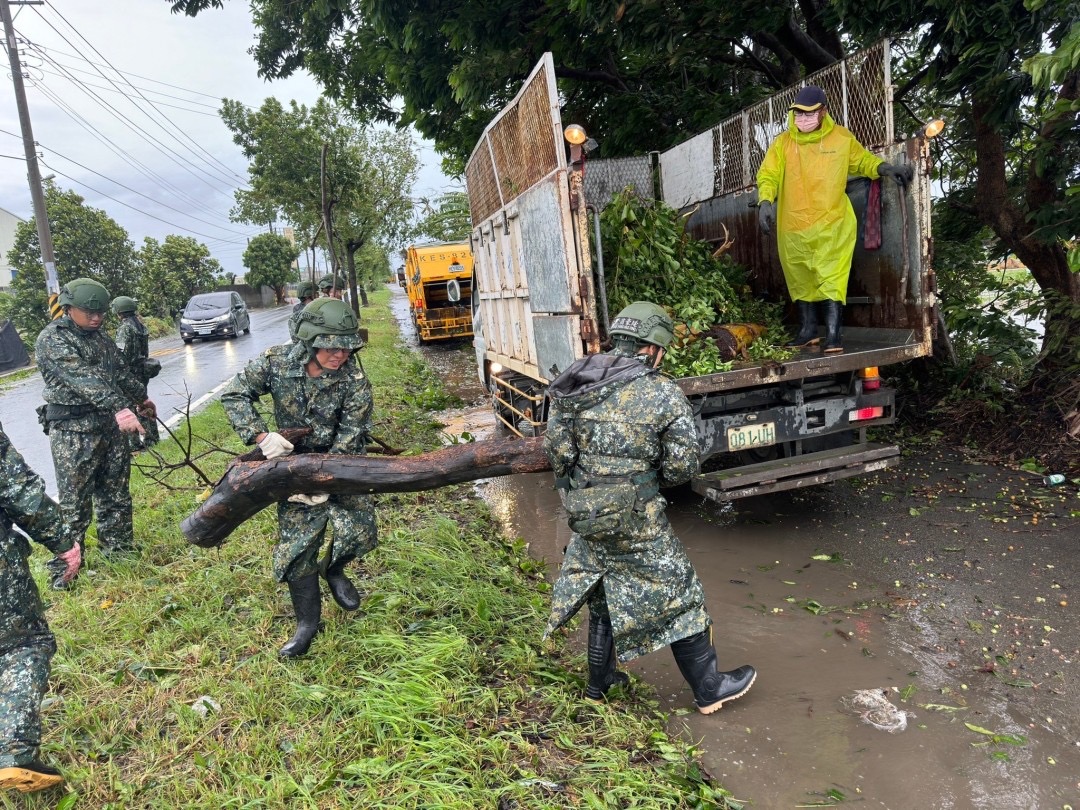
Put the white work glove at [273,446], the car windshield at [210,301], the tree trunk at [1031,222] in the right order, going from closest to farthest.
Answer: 1. the white work glove at [273,446]
2. the tree trunk at [1031,222]
3. the car windshield at [210,301]

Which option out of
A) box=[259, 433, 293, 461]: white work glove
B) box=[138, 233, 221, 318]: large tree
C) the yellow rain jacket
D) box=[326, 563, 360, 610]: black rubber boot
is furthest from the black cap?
box=[138, 233, 221, 318]: large tree

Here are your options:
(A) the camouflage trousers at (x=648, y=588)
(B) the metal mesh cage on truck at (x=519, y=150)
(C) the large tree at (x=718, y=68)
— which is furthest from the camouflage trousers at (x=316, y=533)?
(C) the large tree at (x=718, y=68)

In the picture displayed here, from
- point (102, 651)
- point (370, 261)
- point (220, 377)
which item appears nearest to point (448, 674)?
point (102, 651)

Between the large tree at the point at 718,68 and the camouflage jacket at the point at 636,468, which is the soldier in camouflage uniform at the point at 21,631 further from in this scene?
the large tree at the point at 718,68

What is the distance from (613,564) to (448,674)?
Answer: 915mm

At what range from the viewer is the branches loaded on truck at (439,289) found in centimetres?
1543

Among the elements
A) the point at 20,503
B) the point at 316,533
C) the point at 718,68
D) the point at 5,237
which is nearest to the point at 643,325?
the point at 316,533

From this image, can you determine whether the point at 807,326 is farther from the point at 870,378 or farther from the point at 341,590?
the point at 341,590

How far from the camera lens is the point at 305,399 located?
3.25m

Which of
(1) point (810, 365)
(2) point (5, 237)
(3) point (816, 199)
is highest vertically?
(2) point (5, 237)

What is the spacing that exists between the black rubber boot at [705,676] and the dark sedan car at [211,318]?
20720 mm

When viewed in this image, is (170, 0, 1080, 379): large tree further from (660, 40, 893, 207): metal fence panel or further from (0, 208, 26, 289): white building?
(0, 208, 26, 289): white building

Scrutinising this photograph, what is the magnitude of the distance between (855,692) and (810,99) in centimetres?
341

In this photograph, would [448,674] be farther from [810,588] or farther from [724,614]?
[810,588]
